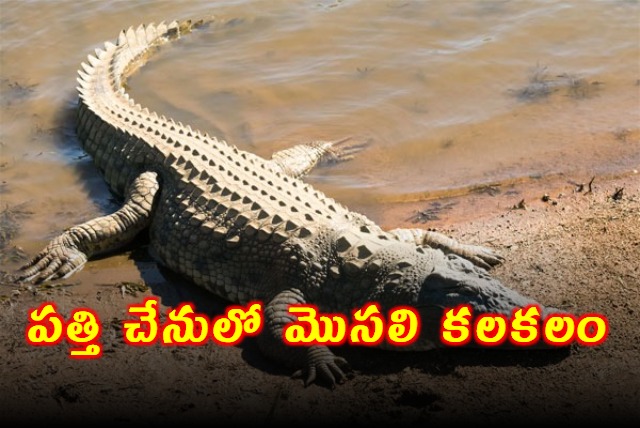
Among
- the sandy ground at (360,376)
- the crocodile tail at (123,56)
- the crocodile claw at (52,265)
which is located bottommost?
the sandy ground at (360,376)

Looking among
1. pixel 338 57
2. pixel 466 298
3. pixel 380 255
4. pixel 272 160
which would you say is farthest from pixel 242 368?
pixel 338 57

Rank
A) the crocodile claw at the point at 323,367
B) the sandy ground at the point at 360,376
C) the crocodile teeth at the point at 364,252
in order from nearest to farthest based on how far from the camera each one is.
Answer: the sandy ground at the point at 360,376
the crocodile claw at the point at 323,367
the crocodile teeth at the point at 364,252

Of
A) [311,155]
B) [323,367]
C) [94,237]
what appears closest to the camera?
[323,367]

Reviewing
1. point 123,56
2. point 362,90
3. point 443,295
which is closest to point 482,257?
point 443,295

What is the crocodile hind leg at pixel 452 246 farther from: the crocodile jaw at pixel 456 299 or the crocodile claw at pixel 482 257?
the crocodile jaw at pixel 456 299

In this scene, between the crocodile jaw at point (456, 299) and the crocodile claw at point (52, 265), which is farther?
A: the crocodile claw at point (52, 265)

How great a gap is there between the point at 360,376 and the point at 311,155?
130 inches

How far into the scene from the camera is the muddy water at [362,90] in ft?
23.8

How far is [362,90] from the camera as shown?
8.77 meters

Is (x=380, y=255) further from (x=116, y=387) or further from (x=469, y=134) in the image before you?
(x=469, y=134)

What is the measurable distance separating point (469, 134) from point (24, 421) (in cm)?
535

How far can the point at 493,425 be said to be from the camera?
13.8ft

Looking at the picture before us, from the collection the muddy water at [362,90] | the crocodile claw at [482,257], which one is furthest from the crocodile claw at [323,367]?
the muddy water at [362,90]

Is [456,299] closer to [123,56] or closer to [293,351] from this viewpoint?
[293,351]
